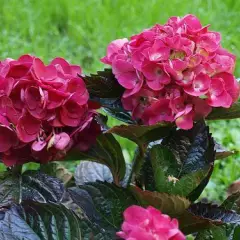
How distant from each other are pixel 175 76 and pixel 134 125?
0.10 meters

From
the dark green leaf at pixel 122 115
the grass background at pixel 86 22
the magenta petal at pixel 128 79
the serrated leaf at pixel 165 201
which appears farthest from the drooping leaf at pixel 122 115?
the grass background at pixel 86 22

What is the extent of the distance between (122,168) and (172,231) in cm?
46

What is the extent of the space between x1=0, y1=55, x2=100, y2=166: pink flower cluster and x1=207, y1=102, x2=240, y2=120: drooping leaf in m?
0.21

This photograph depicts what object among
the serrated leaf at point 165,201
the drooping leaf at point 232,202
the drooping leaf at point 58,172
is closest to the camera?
the serrated leaf at point 165,201

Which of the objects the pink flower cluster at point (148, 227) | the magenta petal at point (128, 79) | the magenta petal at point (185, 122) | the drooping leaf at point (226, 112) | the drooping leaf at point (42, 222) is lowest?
the drooping leaf at point (42, 222)

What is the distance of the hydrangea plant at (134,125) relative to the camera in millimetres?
1021

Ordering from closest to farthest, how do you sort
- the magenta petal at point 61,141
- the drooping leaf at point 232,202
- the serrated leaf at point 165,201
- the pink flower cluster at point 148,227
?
Result: the pink flower cluster at point 148,227 < the serrated leaf at point 165,201 < the magenta petal at point 61,141 < the drooping leaf at point 232,202

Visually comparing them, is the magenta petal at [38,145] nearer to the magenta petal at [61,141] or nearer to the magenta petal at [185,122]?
the magenta petal at [61,141]

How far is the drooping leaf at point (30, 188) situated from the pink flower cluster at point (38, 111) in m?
0.06

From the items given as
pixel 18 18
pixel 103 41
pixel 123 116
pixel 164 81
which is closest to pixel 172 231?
pixel 164 81

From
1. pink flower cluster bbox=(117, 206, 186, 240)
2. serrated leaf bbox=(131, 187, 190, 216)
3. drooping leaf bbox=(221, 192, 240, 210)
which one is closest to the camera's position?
pink flower cluster bbox=(117, 206, 186, 240)

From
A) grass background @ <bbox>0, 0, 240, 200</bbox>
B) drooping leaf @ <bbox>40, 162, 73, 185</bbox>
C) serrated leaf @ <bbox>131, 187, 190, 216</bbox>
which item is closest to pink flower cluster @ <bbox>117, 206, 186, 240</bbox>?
serrated leaf @ <bbox>131, 187, 190, 216</bbox>

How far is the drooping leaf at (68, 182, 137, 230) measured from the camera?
41.8 inches

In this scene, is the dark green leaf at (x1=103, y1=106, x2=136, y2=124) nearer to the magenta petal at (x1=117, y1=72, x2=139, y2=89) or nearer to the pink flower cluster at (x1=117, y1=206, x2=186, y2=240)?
the magenta petal at (x1=117, y1=72, x2=139, y2=89)
